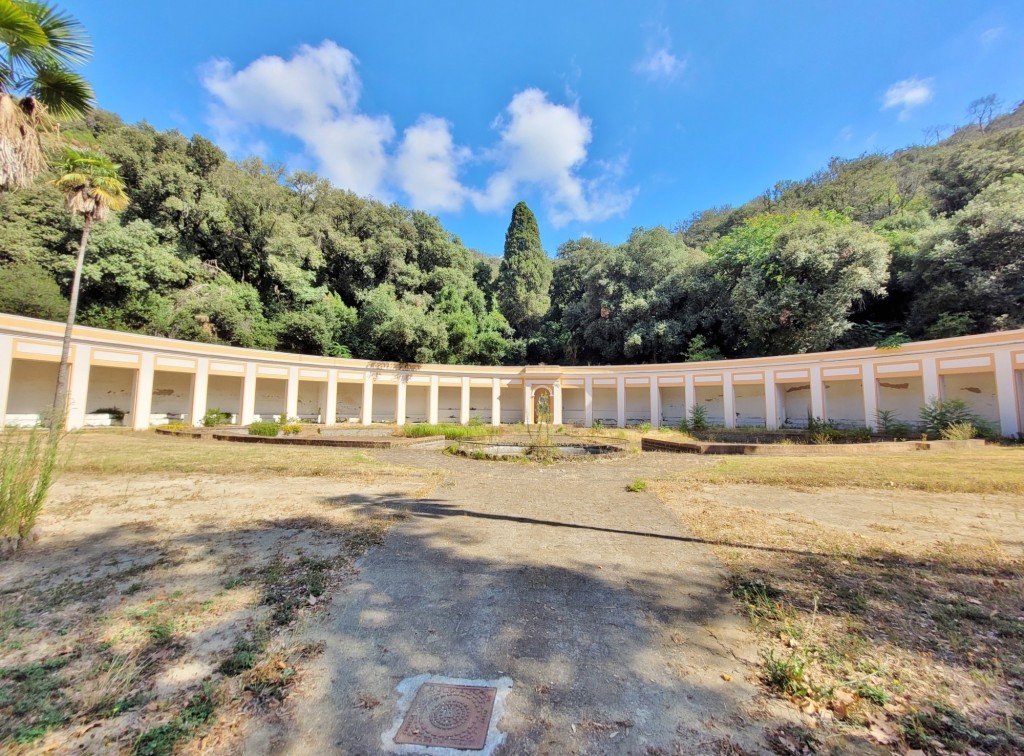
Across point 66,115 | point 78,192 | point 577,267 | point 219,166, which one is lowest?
point 66,115

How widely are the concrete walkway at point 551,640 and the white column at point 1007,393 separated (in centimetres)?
1837

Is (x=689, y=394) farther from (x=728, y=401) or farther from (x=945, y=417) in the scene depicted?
(x=945, y=417)

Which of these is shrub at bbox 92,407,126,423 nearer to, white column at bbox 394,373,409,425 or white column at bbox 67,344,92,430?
white column at bbox 67,344,92,430

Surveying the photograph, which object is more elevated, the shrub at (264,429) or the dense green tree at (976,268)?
the dense green tree at (976,268)

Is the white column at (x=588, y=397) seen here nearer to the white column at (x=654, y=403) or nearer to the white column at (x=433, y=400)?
the white column at (x=654, y=403)

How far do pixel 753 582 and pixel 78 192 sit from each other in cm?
1718

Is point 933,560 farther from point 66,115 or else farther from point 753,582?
point 66,115

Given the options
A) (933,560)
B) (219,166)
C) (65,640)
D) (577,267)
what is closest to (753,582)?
(933,560)

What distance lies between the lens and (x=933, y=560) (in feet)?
11.8

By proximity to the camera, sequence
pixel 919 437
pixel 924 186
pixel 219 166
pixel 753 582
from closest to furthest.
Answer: pixel 753 582, pixel 919 437, pixel 219 166, pixel 924 186

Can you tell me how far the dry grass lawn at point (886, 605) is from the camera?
177 centimetres

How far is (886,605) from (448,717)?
3042 millimetres

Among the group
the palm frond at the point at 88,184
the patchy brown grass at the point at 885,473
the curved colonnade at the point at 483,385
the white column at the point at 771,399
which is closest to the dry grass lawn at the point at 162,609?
the patchy brown grass at the point at 885,473

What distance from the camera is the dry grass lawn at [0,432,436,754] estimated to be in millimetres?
1709
